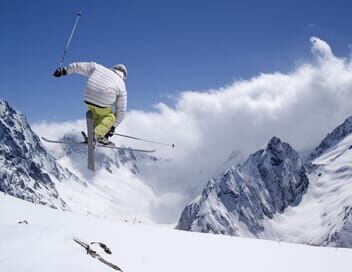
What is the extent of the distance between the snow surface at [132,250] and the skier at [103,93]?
10.4 ft

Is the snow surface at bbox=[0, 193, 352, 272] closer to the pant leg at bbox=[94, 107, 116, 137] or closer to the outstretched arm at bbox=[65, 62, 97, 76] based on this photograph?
the pant leg at bbox=[94, 107, 116, 137]

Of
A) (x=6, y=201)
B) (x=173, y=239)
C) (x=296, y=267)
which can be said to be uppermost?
(x=6, y=201)

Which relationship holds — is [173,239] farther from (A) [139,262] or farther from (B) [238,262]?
(A) [139,262]

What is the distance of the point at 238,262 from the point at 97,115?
6.72 metres

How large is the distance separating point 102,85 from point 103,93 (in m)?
0.26

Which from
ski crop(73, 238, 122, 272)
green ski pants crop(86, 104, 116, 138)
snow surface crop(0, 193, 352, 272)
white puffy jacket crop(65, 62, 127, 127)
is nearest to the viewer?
snow surface crop(0, 193, 352, 272)

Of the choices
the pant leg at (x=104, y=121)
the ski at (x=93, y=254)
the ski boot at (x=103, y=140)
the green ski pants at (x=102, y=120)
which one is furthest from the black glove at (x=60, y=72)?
the ski at (x=93, y=254)

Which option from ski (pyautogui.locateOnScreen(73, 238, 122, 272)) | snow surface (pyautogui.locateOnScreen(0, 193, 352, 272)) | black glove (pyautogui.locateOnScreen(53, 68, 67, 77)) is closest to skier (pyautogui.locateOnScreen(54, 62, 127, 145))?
black glove (pyautogui.locateOnScreen(53, 68, 67, 77))

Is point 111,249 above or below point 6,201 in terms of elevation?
below

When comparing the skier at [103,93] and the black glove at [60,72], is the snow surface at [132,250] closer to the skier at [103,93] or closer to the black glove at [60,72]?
the skier at [103,93]

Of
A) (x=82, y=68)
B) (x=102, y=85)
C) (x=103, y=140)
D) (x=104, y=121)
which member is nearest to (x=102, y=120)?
(x=104, y=121)

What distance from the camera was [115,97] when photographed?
49.2 ft

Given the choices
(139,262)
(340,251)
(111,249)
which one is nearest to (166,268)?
(139,262)

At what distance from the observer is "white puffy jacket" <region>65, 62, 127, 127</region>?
47.9ft
